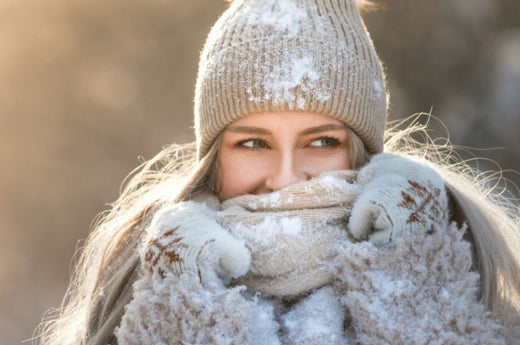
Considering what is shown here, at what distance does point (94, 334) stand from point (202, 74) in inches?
28.8

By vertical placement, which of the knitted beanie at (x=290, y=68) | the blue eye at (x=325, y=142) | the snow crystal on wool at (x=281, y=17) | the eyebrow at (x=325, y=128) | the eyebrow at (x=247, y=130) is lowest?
the blue eye at (x=325, y=142)

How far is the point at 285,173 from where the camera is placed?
1456mm

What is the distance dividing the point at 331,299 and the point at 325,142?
1.40 feet

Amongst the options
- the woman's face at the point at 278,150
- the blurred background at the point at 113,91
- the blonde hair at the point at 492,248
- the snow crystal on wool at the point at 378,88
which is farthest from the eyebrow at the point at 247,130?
the blurred background at the point at 113,91

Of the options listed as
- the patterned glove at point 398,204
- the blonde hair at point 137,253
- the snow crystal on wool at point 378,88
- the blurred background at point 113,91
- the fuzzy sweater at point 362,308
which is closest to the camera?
the fuzzy sweater at point 362,308

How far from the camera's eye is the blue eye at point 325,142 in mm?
1530

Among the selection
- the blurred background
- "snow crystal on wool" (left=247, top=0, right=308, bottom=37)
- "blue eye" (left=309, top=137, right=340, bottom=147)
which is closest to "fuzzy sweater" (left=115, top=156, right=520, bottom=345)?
"blue eye" (left=309, top=137, right=340, bottom=147)

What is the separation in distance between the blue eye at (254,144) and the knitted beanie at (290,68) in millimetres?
62

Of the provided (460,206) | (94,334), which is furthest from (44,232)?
(460,206)

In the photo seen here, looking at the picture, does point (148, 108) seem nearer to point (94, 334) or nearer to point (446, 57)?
point (446, 57)

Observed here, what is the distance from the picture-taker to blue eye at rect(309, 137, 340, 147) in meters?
1.53

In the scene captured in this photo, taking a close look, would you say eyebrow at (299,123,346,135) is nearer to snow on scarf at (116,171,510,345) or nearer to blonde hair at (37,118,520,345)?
blonde hair at (37,118,520,345)

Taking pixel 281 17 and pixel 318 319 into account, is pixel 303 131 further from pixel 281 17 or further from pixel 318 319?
pixel 318 319

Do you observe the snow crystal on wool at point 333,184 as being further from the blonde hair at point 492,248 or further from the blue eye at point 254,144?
the blonde hair at point 492,248
